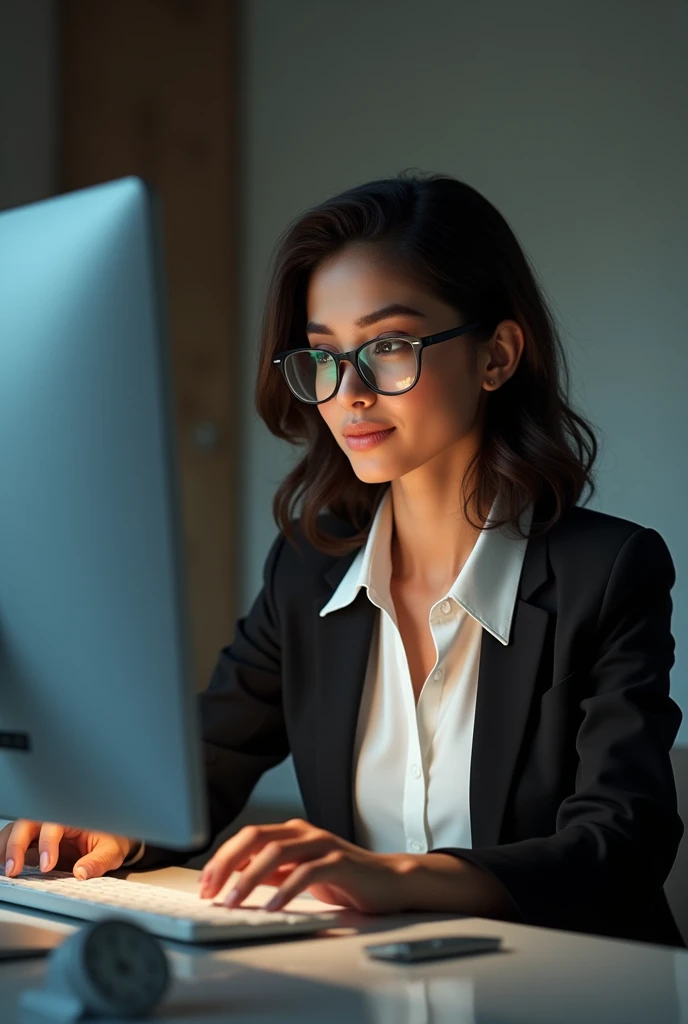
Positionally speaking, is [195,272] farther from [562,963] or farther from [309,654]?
[562,963]

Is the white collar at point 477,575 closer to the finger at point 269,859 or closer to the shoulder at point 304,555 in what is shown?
the shoulder at point 304,555

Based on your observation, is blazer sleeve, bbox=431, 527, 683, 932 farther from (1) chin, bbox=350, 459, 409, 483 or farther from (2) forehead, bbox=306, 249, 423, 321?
(2) forehead, bbox=306, 249, 423, 321

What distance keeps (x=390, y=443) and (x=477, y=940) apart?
0.82 metres

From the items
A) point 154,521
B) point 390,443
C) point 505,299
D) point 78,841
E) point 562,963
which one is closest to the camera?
point 154,521

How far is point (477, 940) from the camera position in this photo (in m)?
0.93

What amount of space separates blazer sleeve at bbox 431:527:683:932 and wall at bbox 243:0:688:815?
1.27m

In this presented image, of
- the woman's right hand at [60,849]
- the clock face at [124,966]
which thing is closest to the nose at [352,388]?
the woman's right hand at [60,849]

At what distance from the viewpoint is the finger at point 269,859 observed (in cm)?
101

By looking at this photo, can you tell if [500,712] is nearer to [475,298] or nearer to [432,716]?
[432,716]

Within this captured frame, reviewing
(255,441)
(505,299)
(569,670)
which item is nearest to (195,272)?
(255,441)

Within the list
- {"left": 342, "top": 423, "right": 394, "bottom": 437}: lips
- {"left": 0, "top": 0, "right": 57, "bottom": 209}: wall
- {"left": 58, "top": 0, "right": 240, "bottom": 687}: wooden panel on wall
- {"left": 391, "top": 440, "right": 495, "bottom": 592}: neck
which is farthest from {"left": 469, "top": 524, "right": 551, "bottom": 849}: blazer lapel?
{"left": 0, "top": 0, "right": 57, "bottom": 209}: wall

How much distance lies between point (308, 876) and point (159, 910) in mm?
122

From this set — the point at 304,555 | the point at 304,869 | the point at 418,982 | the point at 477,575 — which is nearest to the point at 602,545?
the point at 477,575

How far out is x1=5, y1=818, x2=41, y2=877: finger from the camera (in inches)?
47.6
